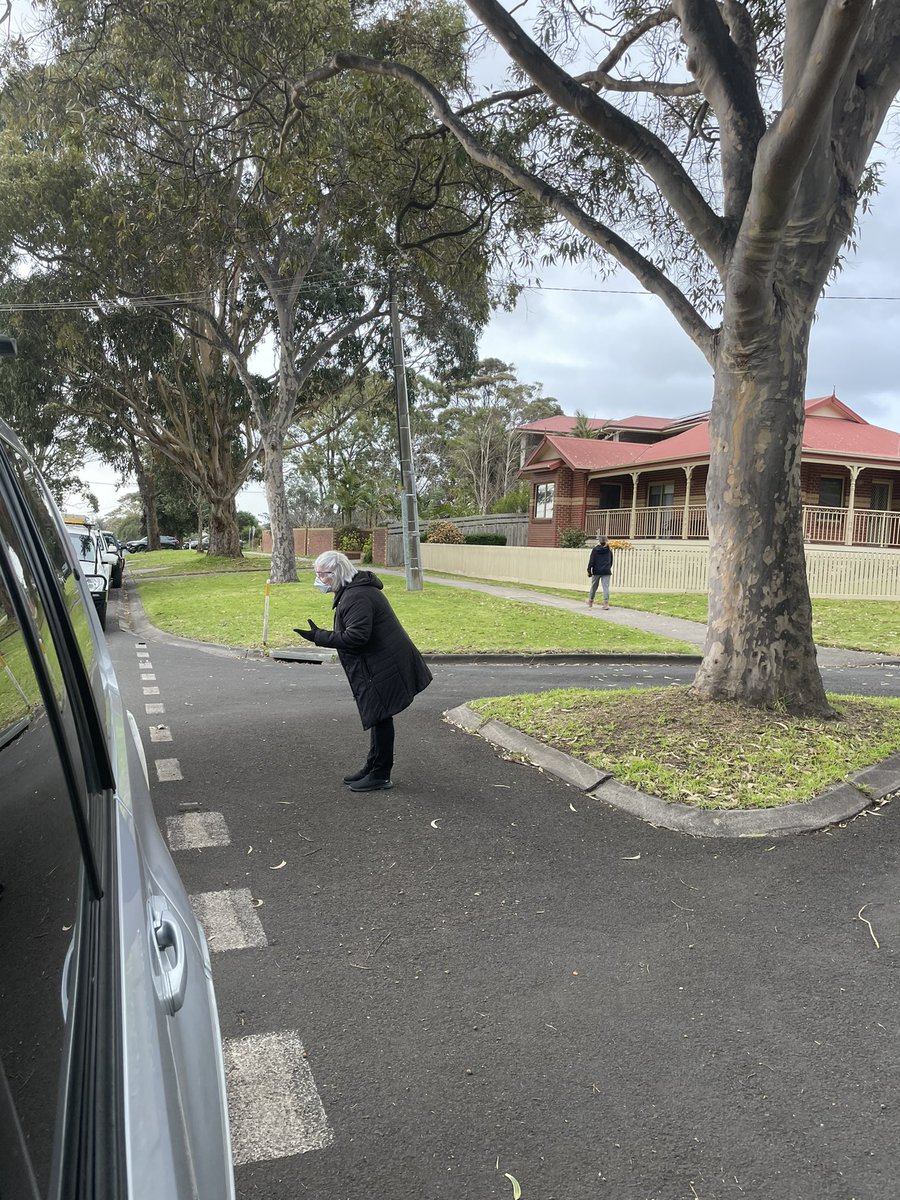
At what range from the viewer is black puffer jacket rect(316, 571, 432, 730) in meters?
5.38

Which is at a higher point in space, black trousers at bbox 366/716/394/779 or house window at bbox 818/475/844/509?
house window at bbox 818/475/844/509

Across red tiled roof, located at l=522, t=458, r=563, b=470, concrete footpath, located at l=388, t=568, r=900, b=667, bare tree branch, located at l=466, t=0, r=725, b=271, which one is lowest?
concrete footpath, located at l=388, t=568, r=900, b=667

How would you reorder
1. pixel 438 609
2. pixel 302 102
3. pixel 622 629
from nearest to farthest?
1. pixel 302 102
2. pixel 622 629
3. pixel 438 609

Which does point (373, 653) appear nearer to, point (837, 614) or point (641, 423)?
point (837, 614)

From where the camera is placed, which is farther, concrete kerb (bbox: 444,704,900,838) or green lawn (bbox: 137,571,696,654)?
green lawn (bbox: 137,571,696,654)

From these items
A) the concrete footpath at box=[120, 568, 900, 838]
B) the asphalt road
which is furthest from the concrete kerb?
the asphalt road

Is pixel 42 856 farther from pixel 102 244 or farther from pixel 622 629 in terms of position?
pixel 102 244

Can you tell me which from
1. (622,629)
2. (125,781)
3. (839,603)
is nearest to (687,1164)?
(125,781)

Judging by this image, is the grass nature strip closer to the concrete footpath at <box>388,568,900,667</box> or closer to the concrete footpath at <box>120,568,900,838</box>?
the concrete footpath at <box>120,568,900,838</box>

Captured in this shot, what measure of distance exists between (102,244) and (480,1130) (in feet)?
60.8

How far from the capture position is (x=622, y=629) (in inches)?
595

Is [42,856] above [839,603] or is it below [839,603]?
above

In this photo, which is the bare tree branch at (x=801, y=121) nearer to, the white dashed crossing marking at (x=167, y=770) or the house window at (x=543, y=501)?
the white dashed crossing marking at (x=167, y=770)

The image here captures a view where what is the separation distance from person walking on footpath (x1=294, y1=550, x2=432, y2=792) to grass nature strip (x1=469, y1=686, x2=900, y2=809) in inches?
53.8
